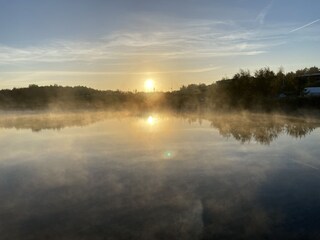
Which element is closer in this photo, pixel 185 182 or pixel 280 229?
pixel 280 229

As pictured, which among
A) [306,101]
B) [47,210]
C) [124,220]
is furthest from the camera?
[306,101]

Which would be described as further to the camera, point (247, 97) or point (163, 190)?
point (247, 97)

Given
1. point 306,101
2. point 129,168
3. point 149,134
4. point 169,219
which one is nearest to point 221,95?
point 306,101

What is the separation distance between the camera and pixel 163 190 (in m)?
12.8

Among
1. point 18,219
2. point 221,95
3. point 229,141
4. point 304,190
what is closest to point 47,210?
point 18,219

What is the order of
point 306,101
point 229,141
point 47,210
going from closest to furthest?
point 47,210
point 229,141
point 306,101

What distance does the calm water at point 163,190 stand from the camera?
9391mm

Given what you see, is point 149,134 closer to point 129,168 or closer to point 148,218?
point 129,168

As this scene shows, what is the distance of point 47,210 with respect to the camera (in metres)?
10.9

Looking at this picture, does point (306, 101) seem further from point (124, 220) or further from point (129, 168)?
point (124, 220)

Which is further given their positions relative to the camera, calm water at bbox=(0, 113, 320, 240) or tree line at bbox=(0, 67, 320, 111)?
tree line at bbox=(0, 67, 320, 111)

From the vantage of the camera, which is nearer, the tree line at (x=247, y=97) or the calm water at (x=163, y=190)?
the calm water at (x=163, y=190)

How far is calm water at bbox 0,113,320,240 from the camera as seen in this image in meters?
9.39

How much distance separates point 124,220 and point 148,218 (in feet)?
2.39
